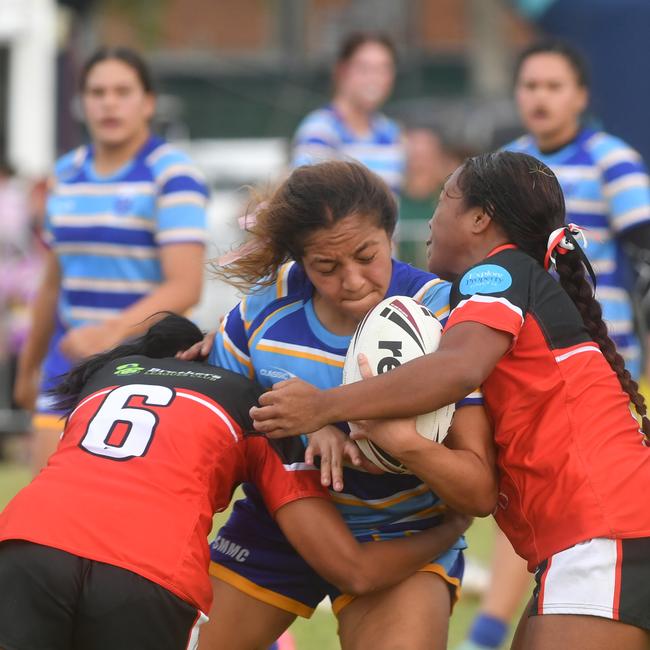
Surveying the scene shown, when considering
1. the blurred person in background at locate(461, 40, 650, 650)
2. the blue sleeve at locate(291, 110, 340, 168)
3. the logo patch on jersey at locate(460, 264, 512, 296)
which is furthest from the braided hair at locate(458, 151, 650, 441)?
the blue sleeve at locate(291, 110, 340, 168)

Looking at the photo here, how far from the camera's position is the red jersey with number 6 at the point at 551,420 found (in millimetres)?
3039

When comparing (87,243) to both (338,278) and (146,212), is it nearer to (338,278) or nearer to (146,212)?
(146,212)

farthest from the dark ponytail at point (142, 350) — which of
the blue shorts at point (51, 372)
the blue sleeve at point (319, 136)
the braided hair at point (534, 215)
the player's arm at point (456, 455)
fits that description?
the blue sleeve at point (319, 136)

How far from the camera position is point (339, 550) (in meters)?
3.21

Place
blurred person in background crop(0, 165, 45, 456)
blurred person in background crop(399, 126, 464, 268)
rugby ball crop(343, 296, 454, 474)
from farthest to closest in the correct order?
1. blurred person in background crop(0, 165, 45, 456)
2. blurred person in background crop(399, 126, 464, 268)
3. rugby ball crop(343, 296, 454, 474)

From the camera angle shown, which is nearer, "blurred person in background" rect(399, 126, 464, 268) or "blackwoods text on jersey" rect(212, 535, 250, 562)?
"blackwoods text on jersey" rect(212, 535, 250, 562)

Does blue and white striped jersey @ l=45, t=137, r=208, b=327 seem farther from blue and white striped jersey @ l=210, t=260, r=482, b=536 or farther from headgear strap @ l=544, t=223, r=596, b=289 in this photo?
headgear strap @ l=544, t=223, r=596, b=289

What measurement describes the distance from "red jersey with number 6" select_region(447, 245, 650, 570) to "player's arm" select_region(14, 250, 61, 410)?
256 cm

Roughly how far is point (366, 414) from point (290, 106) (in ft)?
70.4

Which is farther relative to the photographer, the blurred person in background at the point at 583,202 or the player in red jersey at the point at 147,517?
the blurred person in background at the point at 583,202

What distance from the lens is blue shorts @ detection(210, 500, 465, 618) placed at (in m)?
3.61

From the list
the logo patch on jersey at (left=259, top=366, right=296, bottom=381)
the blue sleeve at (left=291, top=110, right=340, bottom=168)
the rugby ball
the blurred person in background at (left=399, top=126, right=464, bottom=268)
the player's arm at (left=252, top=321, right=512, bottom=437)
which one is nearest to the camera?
the player's arm at (left=252, top=321, right=512, bottom=437)

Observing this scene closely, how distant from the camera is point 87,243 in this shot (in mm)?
5160

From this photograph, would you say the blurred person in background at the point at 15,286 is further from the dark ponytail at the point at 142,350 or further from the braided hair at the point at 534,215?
the braided hair at the point at 534,215
